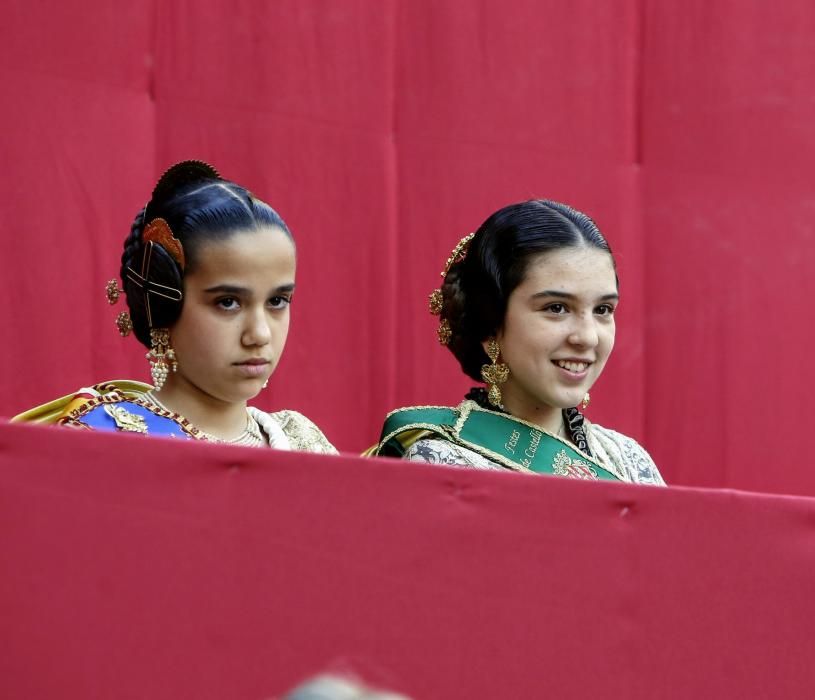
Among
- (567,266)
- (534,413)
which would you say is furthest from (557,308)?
(534,413)

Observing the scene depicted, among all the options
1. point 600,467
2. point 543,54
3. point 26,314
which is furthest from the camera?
point 543,54

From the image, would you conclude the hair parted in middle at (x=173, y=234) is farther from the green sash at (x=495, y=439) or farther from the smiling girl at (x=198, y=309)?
the green sash at (x=495, y=439)

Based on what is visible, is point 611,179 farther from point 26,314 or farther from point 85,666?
point 85,666

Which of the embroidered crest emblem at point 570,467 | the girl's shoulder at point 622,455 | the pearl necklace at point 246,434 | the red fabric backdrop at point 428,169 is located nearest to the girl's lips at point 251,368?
the pearl necklace at point 246,434

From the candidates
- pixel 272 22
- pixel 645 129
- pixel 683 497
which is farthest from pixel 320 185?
pixel 683 497

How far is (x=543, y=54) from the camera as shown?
296 cm

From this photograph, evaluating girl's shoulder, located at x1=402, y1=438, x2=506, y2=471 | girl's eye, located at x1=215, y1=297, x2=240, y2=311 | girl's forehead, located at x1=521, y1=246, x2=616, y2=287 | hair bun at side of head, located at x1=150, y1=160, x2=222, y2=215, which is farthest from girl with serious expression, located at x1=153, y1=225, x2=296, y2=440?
girl's forehead, located at x1=521, y1=246, x2=616, y2=287

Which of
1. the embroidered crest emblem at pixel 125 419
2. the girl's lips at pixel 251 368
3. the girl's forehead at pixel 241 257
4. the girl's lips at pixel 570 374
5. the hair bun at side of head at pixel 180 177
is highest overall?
the hair bun at side of head at pixel 180 177

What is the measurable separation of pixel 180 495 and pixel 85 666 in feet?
0.55

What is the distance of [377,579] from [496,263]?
895 mm

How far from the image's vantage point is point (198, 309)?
1691 millimetres

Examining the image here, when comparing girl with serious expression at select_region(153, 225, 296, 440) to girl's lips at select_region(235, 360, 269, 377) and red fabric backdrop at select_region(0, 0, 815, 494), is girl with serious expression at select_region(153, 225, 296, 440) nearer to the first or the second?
girl's lips at select_region(235, 360, 269, 377)

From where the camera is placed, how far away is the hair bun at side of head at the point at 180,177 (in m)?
1.79

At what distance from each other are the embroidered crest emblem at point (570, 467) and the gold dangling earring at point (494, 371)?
0.44 ft
